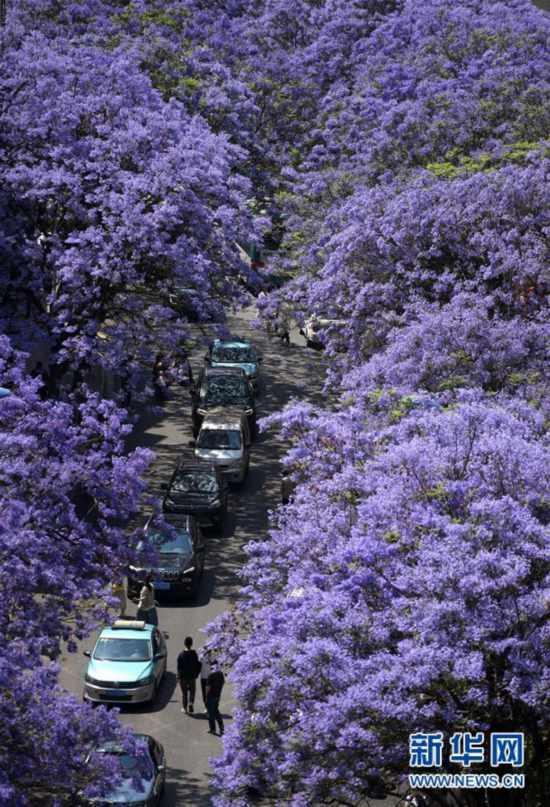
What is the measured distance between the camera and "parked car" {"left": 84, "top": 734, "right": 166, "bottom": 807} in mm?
22656

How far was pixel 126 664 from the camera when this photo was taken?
2809cm

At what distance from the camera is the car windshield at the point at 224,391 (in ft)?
148

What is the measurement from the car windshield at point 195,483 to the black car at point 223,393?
610 centimetres

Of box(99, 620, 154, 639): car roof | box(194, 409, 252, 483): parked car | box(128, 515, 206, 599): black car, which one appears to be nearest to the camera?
box(99, 620, 154, 639): car roof

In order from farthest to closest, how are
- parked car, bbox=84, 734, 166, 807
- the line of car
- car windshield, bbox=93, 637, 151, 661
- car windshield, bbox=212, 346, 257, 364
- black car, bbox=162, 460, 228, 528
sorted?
car windshield, bbox=212, 346, 257, 364 < black car, bbox=162, 460, 228, 528 < car windshield, bbox=93, 637, 151, 661 < the line of car < parked car, bbox=84, 734, 166, 807

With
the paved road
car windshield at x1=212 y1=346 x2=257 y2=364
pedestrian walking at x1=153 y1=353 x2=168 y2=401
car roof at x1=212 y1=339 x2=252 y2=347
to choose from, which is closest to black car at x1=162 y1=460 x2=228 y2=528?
the paved road

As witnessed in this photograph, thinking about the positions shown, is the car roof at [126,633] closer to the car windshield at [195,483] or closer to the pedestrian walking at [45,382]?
the pedestrian walking at [45,382]

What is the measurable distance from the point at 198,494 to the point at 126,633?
9.03 meters

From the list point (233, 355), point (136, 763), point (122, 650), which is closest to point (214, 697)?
point (122, 650)

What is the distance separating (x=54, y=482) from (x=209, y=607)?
1096 cm

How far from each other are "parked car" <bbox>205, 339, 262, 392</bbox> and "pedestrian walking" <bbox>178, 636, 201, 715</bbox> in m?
21.9

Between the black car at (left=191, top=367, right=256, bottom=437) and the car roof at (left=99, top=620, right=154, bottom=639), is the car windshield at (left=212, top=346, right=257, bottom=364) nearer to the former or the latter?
the black car at (left=191, top=367, right=256, bottom=437)

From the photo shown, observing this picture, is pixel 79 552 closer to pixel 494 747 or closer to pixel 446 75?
pixel 494 747

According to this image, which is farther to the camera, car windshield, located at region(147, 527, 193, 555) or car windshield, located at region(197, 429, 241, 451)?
car windshield, located at region(197, 429, 241, 451)
